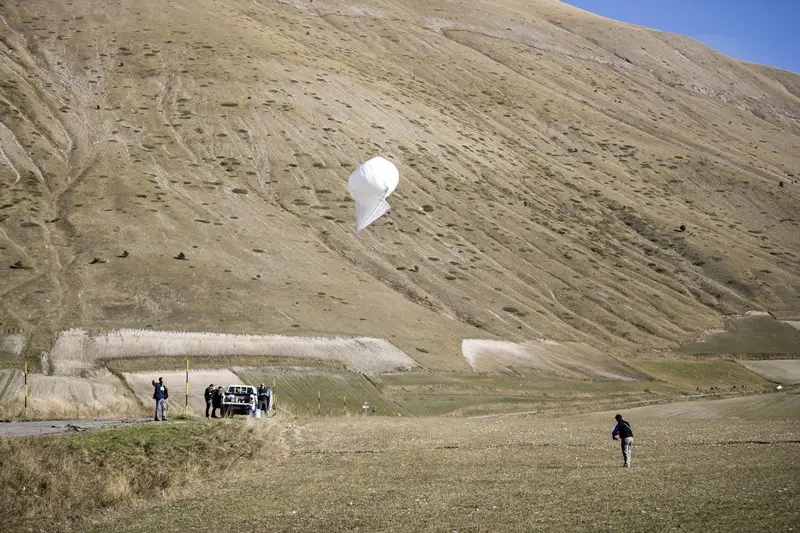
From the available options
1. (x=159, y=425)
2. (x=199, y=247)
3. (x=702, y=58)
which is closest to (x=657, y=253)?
(x=199, y=247)

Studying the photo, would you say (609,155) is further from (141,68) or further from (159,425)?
(159,425)

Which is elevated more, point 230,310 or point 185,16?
point 185,16

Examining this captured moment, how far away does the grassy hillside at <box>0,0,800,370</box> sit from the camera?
62.9 m

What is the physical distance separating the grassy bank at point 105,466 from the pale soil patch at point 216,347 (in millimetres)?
23224

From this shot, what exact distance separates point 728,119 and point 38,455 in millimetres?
127994

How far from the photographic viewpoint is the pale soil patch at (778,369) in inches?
2564

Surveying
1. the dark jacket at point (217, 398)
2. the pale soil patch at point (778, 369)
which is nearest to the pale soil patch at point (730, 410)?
the dark jacket at point (217, 398)

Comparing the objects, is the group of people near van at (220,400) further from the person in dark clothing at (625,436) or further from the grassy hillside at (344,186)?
the grassy hillside at (344,186)

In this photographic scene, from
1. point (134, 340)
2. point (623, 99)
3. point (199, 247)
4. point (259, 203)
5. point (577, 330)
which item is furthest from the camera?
point (623, 99)

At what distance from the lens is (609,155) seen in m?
109

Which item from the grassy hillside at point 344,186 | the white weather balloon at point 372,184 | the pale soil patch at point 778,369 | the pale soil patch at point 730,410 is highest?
the grassy hillside at point 344,186

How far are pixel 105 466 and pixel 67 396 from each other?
18.6 m

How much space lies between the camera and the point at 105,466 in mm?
21750

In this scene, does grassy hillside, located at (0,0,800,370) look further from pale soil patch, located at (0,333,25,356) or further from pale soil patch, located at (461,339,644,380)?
pale soil patch, located at (461,339,644,380)
